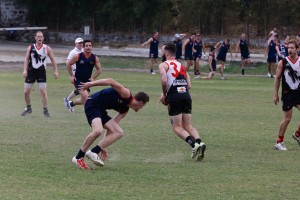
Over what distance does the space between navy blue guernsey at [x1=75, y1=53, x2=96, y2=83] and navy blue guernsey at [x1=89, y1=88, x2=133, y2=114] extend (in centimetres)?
577

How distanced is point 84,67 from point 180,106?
17.5 feet

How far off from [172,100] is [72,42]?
147ft

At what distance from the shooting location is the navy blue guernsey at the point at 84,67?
17.8 metres

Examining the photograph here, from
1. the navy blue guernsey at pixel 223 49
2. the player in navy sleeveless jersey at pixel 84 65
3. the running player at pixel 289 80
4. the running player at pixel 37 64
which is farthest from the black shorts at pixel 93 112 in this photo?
the navy blue guernsey at pixel 223 49

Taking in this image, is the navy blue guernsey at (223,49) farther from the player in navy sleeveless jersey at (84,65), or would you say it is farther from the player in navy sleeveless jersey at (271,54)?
the player in navy sleeveless jersey at (84,65)

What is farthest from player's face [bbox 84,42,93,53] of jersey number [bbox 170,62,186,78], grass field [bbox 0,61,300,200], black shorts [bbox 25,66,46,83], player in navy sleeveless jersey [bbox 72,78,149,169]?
player in navy sleeveless jersey [bbox 72,78,149,169]

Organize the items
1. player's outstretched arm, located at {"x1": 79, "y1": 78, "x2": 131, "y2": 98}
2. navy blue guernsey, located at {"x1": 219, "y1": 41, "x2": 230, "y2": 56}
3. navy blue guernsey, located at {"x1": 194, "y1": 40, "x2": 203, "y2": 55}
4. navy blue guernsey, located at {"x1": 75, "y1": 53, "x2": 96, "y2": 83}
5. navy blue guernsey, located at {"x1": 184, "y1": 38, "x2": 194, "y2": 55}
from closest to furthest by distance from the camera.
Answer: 1. player's outstretched arm, located at {"x1": 79, "y1": 78, "x2": 131, "y2": 98}
2. navy blue guernsey, located at {"x1": 75, "y1": 53, "x2": 96, "y2": 83}
3. navy blue guernsey, located at {"x1": 219, "y1": 41, "x2": 230, "y2": 56}
4. navy blue guernsey, located at {"x1": 184, "y1": 38, "x2": 194, "y2": 55}
5. navy blue guernsey, located at {"x1": 194, "y1": 40, "x2": 203, "y2": 55}

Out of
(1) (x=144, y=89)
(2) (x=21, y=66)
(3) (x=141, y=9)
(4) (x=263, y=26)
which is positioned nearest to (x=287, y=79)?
(1) (x=144, y=89)

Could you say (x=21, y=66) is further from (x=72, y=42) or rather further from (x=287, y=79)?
(x=287, y=79)

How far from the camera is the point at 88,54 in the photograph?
57.9ft

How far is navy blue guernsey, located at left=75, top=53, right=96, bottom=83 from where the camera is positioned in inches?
702

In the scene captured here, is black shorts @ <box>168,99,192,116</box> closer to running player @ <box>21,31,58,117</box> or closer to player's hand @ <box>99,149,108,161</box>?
player's hand @ <box>99,149,108,161</box>

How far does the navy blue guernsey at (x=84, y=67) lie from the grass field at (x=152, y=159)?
1107mm

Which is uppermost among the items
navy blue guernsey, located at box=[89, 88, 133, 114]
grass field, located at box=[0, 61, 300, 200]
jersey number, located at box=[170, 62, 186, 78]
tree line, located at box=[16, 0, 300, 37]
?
tree line, located at box=[16, 0, 300, 37]
